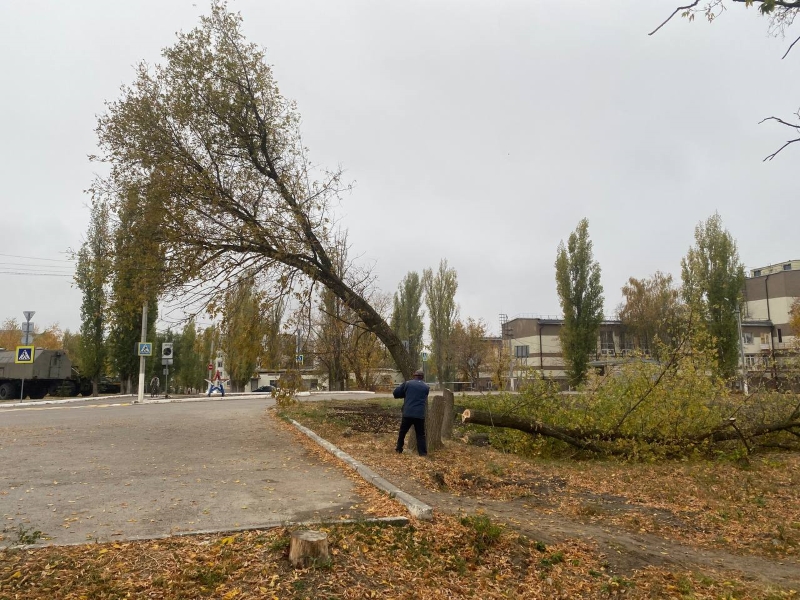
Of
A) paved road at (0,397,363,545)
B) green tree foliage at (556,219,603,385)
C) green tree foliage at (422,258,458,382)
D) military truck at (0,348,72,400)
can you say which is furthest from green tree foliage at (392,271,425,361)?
paved road at (0,397,363,545)

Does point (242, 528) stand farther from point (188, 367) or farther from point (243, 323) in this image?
point (188, 367)

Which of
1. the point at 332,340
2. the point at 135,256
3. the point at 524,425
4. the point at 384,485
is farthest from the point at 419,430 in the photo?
the point at 332,340

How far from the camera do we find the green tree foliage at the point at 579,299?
4047cm

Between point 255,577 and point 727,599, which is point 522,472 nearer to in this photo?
point 727,599

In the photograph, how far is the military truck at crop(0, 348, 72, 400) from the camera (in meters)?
29.2

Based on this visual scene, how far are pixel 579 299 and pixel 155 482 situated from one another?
37.8 meters

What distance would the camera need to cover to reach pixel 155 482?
746 centimetres

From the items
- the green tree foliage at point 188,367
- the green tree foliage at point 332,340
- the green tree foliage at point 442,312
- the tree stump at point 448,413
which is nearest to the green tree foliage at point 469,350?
the green tree foliage at point 442,312

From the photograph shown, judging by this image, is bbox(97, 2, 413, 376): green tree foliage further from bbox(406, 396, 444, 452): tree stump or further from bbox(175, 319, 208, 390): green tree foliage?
bbox(175, 319, 208, 390): green tree foliage

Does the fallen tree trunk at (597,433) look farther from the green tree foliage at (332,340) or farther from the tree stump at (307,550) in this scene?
the tree stump at (307,550)

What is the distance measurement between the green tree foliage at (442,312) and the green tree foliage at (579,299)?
9.78m

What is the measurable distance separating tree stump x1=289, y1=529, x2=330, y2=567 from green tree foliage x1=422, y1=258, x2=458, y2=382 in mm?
43101

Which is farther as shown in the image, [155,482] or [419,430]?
[419,430]

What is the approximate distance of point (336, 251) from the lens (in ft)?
39.9
